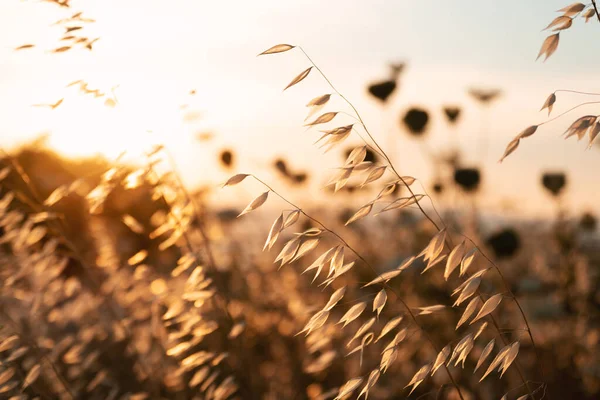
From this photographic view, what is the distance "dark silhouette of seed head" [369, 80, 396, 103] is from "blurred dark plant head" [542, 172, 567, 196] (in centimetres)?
111

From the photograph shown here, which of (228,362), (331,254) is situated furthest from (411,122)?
(331,254)

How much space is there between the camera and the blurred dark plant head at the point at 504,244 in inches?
144

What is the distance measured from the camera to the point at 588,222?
15.1ft

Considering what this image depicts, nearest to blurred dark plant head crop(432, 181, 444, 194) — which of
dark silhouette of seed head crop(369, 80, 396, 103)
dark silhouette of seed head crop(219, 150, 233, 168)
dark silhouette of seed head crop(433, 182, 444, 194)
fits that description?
dark silhouette of seed head crop(433, 182, 444, 194)

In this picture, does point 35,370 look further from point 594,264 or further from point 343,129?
point 594,264

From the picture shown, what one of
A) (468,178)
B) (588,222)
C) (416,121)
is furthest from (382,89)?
(588,222)

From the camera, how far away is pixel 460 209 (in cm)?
418

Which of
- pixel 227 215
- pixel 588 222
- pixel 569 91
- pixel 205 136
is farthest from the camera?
pixel 227 215

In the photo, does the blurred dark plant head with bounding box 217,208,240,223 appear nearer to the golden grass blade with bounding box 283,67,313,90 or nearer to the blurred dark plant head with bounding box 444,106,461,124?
the blurred dark plant head with bounding box 444,106,461,124

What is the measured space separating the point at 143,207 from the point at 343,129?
8.66 meters

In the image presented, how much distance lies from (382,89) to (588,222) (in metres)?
1.85

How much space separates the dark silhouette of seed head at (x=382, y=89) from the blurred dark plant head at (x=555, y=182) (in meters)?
1.11

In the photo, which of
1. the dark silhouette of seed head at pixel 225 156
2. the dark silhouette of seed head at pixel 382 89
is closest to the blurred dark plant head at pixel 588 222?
the dark silhouette of seed head at pixel 382 89

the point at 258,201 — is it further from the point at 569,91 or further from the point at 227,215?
the point at 227,215
